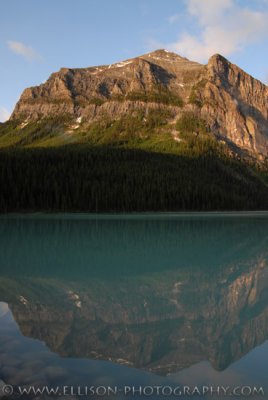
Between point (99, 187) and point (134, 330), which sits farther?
point (99, 187)

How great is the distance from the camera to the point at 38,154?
609ft

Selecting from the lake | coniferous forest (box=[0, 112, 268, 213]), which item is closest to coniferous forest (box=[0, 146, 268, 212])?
coniferous forest (box=[0, 112, 268, 213])

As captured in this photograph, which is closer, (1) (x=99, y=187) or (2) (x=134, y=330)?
(2) (x=134, y=330)

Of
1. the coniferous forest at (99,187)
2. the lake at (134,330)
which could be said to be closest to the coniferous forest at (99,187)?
the coniferous forest at (99,187)

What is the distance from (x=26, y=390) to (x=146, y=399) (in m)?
2.79

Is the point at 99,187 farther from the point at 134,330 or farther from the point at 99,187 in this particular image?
the point at 134,330

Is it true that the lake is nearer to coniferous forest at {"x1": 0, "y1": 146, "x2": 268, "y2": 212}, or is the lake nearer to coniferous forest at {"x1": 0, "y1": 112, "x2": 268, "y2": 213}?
coniferous forest at {"x1": 0, "y1": 112, "x2": 268, "y2": 213}

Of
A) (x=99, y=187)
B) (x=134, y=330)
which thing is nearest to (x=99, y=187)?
(x=99, y=187)

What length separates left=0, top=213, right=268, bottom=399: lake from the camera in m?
9.38

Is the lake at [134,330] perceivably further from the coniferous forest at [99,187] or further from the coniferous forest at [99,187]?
the coniferous forest at [99,187]

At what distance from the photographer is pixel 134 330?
14.0 meters

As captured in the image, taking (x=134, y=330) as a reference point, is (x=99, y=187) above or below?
above

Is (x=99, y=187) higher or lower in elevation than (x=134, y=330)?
higher

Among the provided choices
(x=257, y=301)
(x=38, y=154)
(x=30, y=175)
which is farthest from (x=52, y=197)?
(x=257, y=301)
